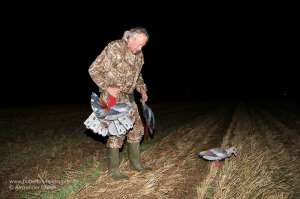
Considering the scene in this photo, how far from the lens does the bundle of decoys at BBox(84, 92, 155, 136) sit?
5.04 m

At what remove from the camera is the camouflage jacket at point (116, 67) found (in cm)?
506

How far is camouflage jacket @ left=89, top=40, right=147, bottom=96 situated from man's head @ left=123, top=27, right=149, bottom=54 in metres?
0.11

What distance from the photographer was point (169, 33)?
10831cm

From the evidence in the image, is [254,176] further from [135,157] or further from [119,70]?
[119,70]

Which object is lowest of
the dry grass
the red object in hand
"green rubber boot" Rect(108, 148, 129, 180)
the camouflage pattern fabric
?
the dry grass

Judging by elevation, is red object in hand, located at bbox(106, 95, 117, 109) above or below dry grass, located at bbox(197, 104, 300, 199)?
above

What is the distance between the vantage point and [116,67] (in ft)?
17.0

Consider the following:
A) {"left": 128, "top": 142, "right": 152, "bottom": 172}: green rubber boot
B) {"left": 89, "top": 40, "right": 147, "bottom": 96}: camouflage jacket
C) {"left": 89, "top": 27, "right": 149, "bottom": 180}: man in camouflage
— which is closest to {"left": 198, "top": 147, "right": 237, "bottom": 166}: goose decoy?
{"left": 128, "top": 142, "right": 152, "bottom": 172}: green rubber boot

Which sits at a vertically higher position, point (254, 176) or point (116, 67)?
point (116, 67)

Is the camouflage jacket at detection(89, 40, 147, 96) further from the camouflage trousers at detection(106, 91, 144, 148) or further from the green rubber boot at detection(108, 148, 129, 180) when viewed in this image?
the green rubber boot at detection(108, 148, 129, 180)

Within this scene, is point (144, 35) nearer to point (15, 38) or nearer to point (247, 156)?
point (247, 156)

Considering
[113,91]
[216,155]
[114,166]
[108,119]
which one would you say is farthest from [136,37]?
[216,155]

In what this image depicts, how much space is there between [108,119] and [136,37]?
1.18 meters

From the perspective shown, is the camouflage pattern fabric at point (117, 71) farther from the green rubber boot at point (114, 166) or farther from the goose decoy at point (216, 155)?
the goose decoy at point (216, 155)
